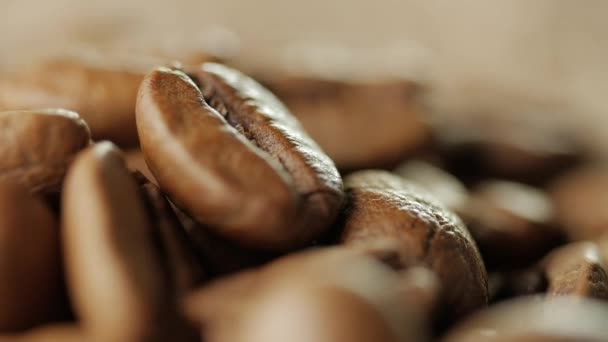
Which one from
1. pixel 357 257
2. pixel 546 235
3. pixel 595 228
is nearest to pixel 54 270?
pixel 357 257

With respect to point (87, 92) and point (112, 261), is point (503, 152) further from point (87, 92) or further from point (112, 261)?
point (112, 261)

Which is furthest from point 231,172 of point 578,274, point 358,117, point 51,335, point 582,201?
point 582,201

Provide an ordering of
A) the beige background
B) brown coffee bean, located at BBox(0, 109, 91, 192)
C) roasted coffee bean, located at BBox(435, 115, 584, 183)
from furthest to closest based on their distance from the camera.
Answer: the beige background, roasted coffee bean, located at BBox(435, 115, 584, 183), brown coffee bean, located at BBox(0, 109, 91, 192)

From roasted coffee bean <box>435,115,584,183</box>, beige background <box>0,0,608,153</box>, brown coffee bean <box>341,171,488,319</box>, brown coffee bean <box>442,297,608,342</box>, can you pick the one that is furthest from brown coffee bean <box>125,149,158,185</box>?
beige background <box>0,0,608,153</box>

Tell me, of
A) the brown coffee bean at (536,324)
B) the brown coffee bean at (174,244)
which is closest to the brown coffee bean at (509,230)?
the brown coffee bean at (536,324)

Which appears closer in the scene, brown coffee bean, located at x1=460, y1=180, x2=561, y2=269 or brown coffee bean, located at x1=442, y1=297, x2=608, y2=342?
brown coffee bean, located at x1=442, y1=297, x2=608, y2=342

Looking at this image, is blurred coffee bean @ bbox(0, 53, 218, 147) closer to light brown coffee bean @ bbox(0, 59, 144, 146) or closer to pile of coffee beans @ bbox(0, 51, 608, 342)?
light brown coffee bean @ bbox(0, 59, 144, 146)
